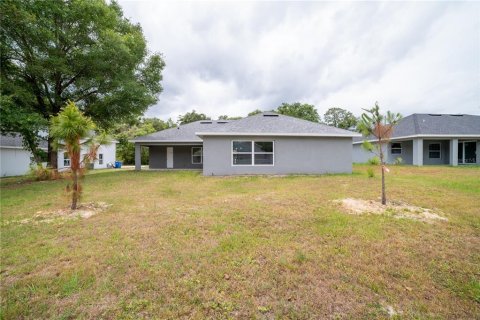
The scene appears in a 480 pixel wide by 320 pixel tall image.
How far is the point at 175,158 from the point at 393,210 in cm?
1627

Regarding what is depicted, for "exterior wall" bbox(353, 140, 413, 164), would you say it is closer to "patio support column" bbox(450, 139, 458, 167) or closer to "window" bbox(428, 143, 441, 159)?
"window" bbox(428, 143, 441, 159)

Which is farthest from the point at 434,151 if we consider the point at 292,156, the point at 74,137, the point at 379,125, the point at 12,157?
the point at 12,157

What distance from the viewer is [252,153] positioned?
42.6ft

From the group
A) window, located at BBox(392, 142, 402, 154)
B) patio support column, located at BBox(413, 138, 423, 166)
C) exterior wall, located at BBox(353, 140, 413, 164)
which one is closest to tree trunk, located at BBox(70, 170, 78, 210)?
exterior wall, located at BBox(353, 140, 413, 164)

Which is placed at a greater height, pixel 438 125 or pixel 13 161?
pixel 438 125

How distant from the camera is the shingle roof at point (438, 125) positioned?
18312 mm

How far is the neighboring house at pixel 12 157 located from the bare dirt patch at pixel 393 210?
A: 20808 millimetres

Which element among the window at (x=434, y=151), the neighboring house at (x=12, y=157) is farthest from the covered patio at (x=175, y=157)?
the window at (x=434, y=151)

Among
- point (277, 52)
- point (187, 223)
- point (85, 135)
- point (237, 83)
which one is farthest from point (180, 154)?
point (187, 223)

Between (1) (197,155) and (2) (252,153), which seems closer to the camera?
(2) (252,153)

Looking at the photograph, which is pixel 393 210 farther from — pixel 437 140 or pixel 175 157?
pixel 437 140

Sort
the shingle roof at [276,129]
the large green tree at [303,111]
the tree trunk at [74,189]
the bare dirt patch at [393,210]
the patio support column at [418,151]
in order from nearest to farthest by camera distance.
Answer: the bare dirt patch at [393,210], the tree trunk at [74,189], the shingle roof at [276,129], the patio support column at [418,151], the large green tree at [303,111]

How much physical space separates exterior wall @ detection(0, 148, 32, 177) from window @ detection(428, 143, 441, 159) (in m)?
33.2

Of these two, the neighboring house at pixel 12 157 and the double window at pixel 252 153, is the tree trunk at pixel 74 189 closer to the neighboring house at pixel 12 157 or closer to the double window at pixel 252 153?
the double window at pixel 252 153
